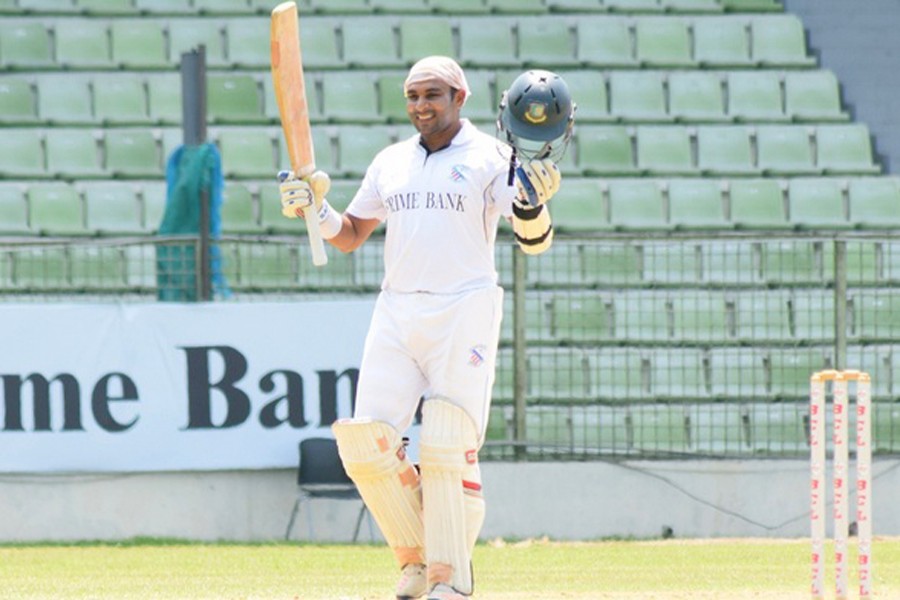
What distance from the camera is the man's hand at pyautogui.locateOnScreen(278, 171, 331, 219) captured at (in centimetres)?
662

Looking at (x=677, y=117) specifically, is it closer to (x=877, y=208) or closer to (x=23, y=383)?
(x=877, y=208)

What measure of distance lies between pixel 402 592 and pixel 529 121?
173cm

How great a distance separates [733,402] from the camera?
11742 millimetres

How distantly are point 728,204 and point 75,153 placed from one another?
4.88m

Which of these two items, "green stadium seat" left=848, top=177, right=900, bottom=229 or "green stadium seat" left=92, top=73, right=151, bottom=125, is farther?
"green stadium seat" left=92, top=73, right=151, bottom=125

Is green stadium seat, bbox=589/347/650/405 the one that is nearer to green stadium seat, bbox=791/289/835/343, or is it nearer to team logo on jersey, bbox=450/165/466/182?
green stadium seat, bbox=791/289/835/343


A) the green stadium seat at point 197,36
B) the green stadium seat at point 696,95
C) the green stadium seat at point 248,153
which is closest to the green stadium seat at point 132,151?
the green stadium seat at point 248,153

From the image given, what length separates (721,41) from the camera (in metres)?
15.7

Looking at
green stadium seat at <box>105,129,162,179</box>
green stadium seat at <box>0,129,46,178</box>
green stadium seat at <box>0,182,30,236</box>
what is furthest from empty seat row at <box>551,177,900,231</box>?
green stadium seat at <box>0,129,46,178</box>

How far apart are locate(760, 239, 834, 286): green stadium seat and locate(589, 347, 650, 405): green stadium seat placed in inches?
37.7

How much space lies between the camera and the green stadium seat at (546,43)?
50.5ft

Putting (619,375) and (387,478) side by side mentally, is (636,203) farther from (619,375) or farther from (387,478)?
(387,478)

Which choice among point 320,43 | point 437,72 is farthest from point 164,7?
point 437,72

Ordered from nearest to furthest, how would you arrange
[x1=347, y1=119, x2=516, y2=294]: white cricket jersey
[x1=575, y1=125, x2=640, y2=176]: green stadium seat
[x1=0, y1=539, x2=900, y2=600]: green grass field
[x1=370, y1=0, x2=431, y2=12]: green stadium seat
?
[x1=347, y1=119, x2=516, y2=294]: white cricket jersey < [x1=0, y1=539, x2=900, y2=600]: green grass field < [x1=575, y1=125, x2=640, y2=176]: green stadium seat < [x1=370, y1=0, x2=431, y2=12]: green stadium seat
